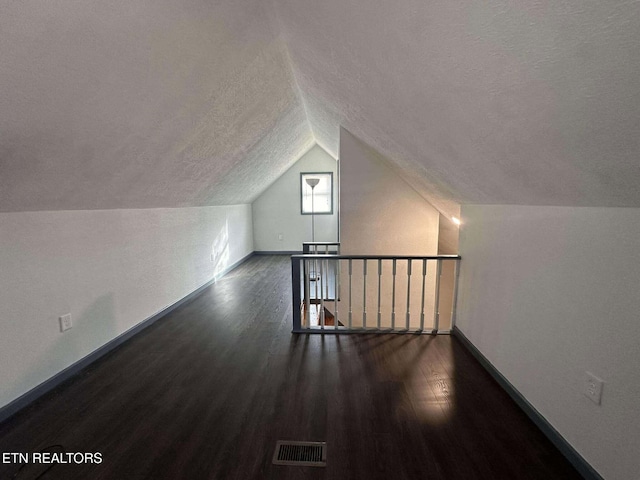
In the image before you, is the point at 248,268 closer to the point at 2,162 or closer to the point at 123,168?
the point at 123,168

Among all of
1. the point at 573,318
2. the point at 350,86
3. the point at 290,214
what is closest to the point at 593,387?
the point at 573,318

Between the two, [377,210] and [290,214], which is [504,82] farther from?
[290,214]

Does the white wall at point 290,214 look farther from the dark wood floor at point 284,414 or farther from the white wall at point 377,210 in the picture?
the dark wood floor at point 284,414

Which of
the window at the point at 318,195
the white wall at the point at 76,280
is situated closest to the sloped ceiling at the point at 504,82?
the white wall at the point at 76,280

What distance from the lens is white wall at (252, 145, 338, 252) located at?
771cm

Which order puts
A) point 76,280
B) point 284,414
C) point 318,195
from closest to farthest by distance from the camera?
point 284,414
point 76,280
point 318,195

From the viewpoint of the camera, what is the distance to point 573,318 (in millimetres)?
1589

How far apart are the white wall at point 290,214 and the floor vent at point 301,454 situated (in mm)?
6215

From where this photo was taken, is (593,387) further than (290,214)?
No

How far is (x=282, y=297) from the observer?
445 centimetres

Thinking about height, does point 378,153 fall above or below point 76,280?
above

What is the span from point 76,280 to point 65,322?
34cm

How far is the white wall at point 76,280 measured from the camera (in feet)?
6.65

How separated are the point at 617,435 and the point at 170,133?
321 cm
